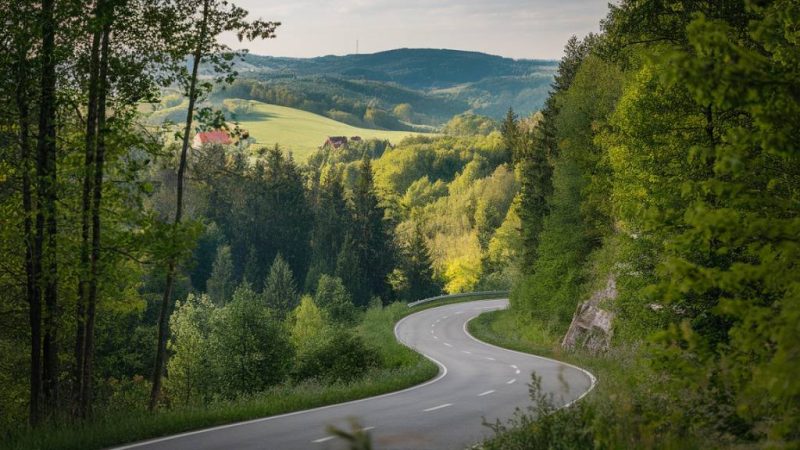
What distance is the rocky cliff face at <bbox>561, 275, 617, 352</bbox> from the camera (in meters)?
33.9

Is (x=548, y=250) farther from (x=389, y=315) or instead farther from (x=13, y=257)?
(x=13, y=257)

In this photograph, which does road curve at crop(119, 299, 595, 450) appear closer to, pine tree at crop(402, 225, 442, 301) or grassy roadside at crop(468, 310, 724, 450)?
grassy roadside at crop(468, 310, 724, 450)

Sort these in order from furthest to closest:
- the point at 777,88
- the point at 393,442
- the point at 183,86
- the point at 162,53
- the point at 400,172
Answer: the point at 400,172 < the point at 183,86 < the point at 162,53 < the point at 777,88 < the point at 393,442

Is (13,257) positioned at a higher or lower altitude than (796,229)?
lower

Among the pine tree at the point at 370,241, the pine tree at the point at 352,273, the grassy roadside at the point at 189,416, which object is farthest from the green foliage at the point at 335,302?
the grassy roadside at the point at 189,416

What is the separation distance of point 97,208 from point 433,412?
27.0ft

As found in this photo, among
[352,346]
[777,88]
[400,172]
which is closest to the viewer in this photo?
[777,88]

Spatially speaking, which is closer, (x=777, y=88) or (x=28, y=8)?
(x=777, y=88)

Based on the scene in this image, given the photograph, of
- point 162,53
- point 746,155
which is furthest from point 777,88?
point 162,53

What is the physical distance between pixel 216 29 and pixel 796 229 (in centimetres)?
1577

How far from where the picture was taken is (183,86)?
17.7 m

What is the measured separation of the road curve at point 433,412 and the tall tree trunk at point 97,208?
2.87m

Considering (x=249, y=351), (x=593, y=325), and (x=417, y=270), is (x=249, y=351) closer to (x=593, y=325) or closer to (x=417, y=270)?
(x=593, y=325)

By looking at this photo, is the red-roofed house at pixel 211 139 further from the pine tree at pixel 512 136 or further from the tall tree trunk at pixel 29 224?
the pine tree at pixel 512 136
